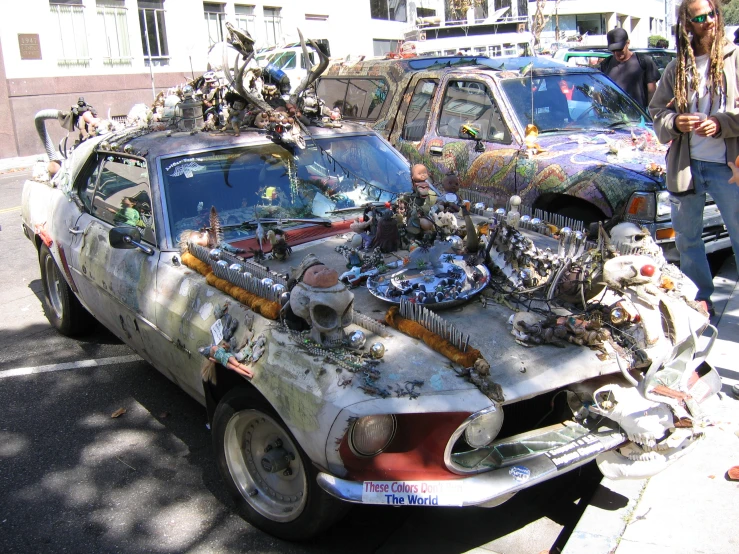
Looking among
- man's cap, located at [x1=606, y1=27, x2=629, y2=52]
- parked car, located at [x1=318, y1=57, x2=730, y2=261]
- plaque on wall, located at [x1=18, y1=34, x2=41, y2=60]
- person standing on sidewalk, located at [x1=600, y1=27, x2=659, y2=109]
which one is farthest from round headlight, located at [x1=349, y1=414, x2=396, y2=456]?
plaque on wall, located at [x1=18, y1=34, x2=41, y2=60]

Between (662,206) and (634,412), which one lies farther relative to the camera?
(662,206)

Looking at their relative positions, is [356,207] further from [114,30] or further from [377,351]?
[114,30]

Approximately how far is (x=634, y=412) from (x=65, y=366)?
3941 millimetres

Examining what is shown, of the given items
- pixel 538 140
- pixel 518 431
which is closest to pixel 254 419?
pixel 518 431

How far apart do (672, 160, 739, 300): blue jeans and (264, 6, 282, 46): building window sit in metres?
21.6

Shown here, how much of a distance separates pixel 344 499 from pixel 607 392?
3.66 feet

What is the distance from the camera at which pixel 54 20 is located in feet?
60.8

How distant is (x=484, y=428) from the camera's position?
8.79 feet

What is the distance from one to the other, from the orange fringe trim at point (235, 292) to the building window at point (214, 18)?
20491 mm

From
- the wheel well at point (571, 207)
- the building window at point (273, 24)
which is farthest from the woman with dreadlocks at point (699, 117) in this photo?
the building window at point (273, 24)

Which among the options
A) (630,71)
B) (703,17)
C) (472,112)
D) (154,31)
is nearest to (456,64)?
(472,112)

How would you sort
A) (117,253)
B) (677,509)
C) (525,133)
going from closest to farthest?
(677,509)
(117,253)
(525,133)

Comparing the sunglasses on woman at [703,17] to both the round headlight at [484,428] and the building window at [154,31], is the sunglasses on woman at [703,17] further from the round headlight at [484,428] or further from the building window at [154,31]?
the building window at [154,31]

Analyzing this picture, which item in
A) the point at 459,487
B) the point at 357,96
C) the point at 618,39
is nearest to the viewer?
the point at 459,487
